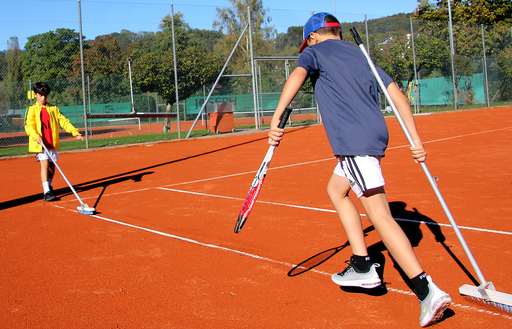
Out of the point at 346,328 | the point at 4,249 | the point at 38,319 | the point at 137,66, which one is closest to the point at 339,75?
the point at 346,328

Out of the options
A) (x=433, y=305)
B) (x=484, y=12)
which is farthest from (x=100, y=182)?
(x=484, y=12)

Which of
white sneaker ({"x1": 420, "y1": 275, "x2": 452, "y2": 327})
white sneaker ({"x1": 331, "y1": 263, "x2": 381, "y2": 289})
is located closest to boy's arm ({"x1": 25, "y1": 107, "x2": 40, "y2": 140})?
white sneaker ({"x1": 331, "y1": 263, "x2": 381, "y2": 289})

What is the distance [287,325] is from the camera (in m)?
2.81

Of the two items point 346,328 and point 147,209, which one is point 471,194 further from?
point 147,209

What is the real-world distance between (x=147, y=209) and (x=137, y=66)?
677 inches

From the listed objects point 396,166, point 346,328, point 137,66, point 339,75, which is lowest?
point 346,328

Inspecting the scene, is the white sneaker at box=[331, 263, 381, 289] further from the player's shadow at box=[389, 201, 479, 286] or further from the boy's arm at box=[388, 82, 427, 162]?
the boy's arm at box=[388, 82, 427, 162]

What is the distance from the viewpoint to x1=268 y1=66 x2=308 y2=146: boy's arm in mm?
2832

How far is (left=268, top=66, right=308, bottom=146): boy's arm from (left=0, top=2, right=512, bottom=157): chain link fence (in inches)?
500

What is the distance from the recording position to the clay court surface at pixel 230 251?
3.01 meters

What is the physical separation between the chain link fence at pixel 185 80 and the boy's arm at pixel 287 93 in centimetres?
1271

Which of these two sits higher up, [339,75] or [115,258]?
[339,75]

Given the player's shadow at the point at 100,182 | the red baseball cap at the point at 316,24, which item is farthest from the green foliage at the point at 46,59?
the red baseball cap at the point at 316,24

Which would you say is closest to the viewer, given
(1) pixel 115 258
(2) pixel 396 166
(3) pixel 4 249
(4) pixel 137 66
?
(1) pixel 115 258
